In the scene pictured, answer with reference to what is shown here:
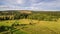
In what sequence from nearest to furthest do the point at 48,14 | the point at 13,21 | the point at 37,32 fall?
the point at 37,32 → the point at 13,21 → the point at 48,14

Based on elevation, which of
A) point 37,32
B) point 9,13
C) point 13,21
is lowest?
point 37,32

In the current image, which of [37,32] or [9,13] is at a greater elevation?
[9,13]

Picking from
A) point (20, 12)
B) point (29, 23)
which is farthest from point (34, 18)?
point (20, 12)

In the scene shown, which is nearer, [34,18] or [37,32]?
[37,32]

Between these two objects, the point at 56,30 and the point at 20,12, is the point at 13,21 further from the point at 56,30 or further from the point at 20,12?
the point at 56,30
